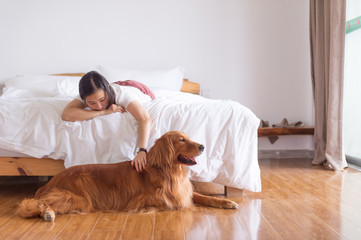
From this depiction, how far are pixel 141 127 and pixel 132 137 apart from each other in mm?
93

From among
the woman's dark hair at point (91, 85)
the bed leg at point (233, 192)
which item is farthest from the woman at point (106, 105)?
the bed leg at point (233, 192)

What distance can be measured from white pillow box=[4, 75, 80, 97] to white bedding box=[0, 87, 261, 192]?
92 centimetres

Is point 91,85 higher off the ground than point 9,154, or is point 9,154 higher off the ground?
point 91,85

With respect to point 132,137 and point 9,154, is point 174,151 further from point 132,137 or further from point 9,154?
point 9,154

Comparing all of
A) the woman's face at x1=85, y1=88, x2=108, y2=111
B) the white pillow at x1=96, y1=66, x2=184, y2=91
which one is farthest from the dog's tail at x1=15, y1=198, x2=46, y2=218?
the white pillow at x1=96, y1=66, x2=184, y2=91

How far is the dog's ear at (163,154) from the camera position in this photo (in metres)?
1.79

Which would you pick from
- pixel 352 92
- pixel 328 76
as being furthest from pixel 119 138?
pixel 352 92

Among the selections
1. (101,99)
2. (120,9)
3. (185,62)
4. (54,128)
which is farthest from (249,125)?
(120,9)

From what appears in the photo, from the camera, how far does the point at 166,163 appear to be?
180 centimetres

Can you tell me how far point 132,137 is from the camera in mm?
2029

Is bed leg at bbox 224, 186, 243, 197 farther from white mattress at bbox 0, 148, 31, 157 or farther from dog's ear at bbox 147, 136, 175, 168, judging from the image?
white mattress at bbox 0, 148, 31, 157

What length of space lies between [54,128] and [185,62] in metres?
1.99

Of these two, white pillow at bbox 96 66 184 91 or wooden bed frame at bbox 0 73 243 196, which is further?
white pillow at bbox 96 66 184 91

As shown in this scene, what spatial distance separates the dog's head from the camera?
178cm
